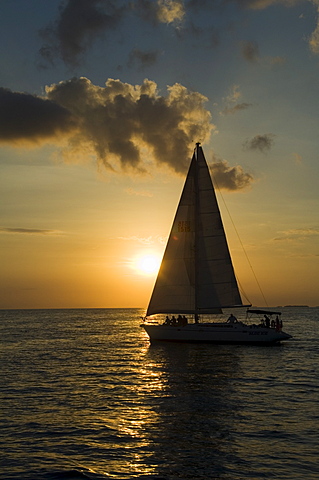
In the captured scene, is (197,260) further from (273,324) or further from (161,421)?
(161,421)

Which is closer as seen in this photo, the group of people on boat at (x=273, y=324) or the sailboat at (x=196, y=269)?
the sailboat at (x=196, y=269)

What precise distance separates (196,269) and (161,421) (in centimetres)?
3167

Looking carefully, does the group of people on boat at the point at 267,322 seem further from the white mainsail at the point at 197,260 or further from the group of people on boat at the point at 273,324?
the white mainsail at the point at 197,260

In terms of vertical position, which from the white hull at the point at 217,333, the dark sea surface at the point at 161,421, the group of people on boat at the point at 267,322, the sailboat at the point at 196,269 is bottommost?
the dark sea surface at the point at 161,421

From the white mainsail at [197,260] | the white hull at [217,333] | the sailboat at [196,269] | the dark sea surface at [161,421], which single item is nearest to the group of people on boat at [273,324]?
the sailboat at [196,269]

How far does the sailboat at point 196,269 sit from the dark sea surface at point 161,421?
11359 millimetres

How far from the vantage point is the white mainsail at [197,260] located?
170ft

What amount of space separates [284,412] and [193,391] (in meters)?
6.93

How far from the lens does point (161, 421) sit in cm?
2084

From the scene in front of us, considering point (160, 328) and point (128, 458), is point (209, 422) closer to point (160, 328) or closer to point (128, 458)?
point (128, 458)

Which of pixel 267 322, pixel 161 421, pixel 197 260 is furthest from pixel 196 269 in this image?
pixel 161 421

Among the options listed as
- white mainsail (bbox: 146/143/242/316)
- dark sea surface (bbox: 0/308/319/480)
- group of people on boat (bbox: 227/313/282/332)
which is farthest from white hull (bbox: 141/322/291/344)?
dark sea surface (bbox: 0/308/319/480)

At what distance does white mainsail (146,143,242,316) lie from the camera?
51.7m

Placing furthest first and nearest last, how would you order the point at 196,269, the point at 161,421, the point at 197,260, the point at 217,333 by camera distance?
the point at 197,260 → the point at 196,269 → the point at 217,333 → the point at 161,421
